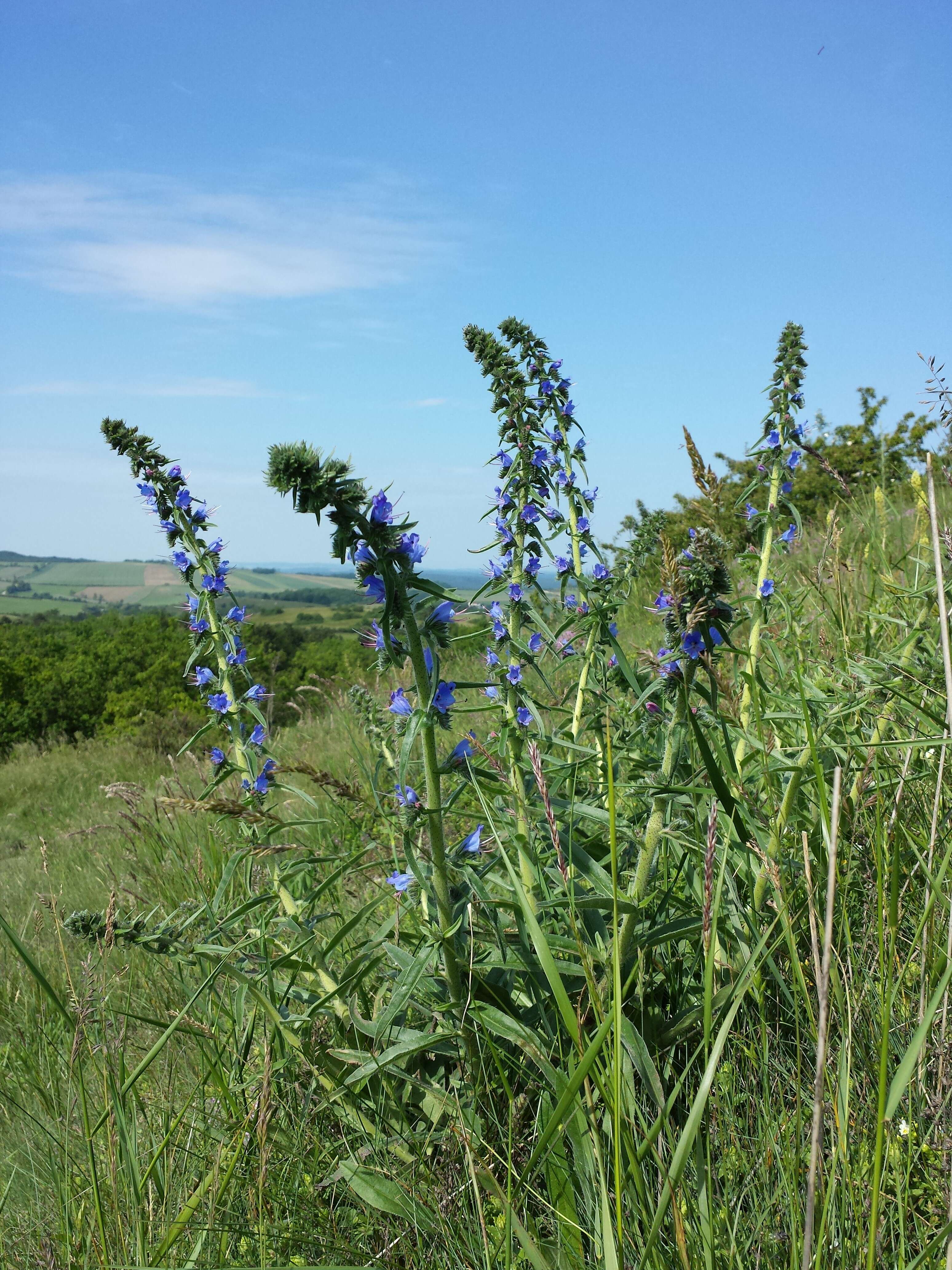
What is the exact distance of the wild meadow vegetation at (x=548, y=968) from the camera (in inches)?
57.8

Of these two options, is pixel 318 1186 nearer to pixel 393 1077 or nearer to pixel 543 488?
pixel 393 1077

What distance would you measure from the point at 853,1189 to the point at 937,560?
1.18m

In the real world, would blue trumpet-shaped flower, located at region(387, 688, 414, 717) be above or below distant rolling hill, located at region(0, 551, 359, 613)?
below

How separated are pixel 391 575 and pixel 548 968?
808 mm

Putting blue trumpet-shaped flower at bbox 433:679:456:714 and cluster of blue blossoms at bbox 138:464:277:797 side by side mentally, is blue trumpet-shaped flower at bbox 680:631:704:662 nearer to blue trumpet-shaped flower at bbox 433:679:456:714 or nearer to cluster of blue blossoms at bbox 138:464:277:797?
blue trumpet-shaped flower at bbox 433:679:456:714

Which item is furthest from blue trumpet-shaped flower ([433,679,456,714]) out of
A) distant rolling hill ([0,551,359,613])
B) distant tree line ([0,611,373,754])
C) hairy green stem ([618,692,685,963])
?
distant rolling hill ([0,551,359,613])

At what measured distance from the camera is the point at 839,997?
1.57 meters

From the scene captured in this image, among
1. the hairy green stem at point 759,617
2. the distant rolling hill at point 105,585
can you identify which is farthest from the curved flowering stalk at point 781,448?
the distant rolling hill at point 105,585

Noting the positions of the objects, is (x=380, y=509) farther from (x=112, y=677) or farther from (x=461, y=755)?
(x=112, y=677)

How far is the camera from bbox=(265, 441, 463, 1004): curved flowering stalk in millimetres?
1594

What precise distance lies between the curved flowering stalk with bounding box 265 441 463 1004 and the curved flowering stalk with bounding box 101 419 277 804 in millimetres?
986

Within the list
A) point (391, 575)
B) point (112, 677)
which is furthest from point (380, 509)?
point (112, 677)

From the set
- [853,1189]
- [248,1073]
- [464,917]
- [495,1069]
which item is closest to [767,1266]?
[853,1189]

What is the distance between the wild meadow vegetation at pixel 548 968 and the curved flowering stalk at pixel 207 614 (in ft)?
0.05
